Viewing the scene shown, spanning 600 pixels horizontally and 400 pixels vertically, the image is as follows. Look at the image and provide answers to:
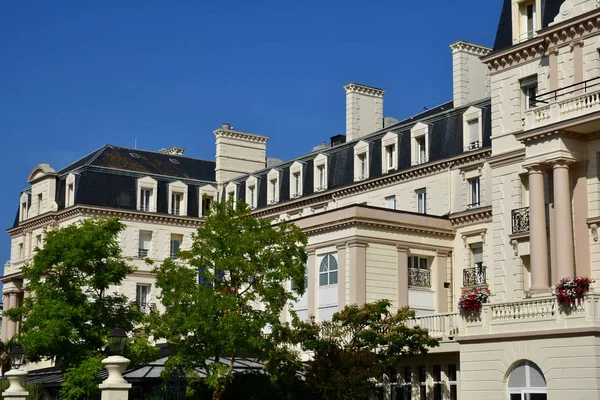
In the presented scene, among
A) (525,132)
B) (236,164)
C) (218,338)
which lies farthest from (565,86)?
(236,164)

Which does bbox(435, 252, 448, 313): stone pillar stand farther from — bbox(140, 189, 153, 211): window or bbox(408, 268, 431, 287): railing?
bbox(140, 189, 153, 211): window

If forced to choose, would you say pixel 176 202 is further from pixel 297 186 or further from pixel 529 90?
pixel 529 90

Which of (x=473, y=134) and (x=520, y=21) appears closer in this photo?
(x=520, y=21)

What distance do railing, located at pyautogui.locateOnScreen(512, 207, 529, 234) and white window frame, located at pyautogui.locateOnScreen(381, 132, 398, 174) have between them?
15947mm

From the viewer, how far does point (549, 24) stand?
1325 inches

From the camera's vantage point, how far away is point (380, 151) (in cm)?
5153

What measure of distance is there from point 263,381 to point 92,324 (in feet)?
23.8

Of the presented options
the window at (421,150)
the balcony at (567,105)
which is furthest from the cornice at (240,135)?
the balcony at (567,105)

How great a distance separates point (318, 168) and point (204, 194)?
11.5 meters

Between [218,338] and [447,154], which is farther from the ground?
[447,154]

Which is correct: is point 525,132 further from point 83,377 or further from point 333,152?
point 333,152

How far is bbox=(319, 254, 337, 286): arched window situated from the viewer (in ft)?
141

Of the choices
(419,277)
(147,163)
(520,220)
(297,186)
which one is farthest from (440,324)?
(147,163)

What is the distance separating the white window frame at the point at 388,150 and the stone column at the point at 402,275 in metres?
7.88
